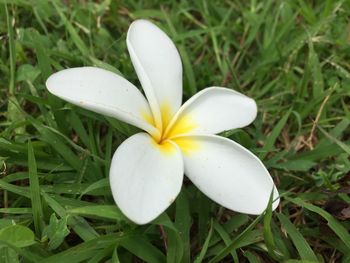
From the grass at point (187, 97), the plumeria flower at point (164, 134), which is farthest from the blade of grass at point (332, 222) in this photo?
the plumeria flower at point (164, 134)

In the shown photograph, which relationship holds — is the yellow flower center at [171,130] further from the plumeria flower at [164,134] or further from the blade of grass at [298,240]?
the blade of grass at [298,240]

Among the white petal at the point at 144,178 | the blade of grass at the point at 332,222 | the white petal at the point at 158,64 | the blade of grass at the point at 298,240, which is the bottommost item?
the blade of grass at the point at 298,240

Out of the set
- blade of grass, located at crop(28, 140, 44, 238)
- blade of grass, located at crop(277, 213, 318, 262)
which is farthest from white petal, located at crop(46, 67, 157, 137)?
blade of grass, located at crop(277, 213, 318, 262)

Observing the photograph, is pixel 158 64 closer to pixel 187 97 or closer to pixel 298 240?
pixel 187 97

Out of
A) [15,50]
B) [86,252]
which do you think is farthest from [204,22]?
[86,252]

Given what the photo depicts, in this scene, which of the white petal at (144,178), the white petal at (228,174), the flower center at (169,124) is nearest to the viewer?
the white petal at (144,178)

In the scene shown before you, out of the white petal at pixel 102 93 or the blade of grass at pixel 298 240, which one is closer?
the white petal at pixel 102 93

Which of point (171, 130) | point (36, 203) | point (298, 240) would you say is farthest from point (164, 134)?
point (298, 240)

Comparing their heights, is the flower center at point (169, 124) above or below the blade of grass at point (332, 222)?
above
